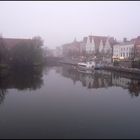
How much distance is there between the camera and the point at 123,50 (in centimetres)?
4084

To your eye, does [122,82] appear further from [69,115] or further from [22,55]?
[22,55]

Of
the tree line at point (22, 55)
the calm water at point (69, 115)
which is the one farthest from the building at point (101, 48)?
the calm water at point (69, 115)

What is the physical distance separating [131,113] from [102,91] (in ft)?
18.5

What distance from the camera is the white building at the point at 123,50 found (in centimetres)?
3892

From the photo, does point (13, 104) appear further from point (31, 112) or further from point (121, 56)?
point (121, 56)

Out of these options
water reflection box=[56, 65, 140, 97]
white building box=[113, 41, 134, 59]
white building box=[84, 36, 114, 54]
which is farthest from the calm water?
white building box=[84, 36, 114, 54]

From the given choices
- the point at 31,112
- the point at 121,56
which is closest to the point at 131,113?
the point at 31,112

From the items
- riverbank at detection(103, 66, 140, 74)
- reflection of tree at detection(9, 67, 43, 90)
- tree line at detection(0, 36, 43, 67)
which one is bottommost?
reflection of tree at detection(9, 67, 43, 90)

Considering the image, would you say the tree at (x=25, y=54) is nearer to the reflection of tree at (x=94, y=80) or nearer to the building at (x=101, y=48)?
the reflection of tree at (x=94, y=80)

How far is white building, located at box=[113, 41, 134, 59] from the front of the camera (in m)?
38.9

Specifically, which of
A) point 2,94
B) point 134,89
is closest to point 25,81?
point 2,94

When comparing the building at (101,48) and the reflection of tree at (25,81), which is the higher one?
the building at (101,48)

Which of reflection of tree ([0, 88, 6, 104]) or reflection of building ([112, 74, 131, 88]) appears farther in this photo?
reflection of building ([112, 74, 131, 88])

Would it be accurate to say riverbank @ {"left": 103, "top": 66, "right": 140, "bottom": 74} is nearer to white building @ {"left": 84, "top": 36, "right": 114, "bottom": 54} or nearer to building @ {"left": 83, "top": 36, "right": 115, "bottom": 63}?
building @ {"left": 83, "top": 36, "right": 115, "bottom": 63}
